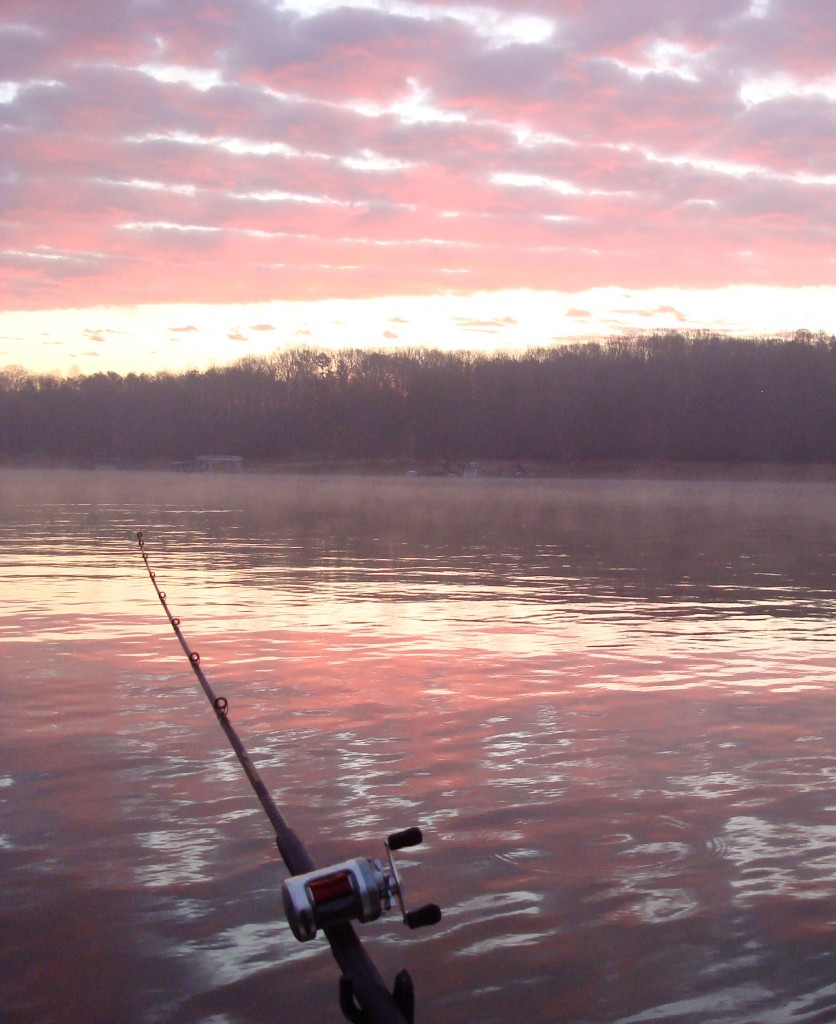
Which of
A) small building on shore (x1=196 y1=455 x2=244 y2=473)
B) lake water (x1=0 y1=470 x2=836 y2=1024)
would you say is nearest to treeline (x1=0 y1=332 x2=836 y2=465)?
small building on shore (x1=196 y1=455 x2=244 y2=473)

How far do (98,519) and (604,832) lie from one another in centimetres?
3315

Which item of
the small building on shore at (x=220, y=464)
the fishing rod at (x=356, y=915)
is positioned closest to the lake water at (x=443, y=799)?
the fishing rod at (x=356, y=915)

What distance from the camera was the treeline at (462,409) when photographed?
422 feet

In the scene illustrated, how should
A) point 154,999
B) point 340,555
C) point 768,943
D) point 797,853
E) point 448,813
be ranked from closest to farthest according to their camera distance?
point 154,999 → point 768,943 → point 797,853 → point 448,813 → point 340,555

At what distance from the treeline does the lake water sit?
112661 mm

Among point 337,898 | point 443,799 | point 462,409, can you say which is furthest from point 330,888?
point 462,409

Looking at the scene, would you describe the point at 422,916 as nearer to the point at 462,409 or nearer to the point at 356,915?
the point at 356,915

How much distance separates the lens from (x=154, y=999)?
16.1 feet

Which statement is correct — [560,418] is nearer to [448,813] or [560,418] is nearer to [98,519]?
[98,519]

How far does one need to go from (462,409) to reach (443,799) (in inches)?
5602

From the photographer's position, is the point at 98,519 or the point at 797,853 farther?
the point at 98,519

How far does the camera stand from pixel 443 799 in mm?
7457

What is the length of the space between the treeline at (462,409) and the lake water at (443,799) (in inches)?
4435

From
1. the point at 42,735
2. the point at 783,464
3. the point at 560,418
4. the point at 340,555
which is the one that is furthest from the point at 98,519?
the point at 560,418
